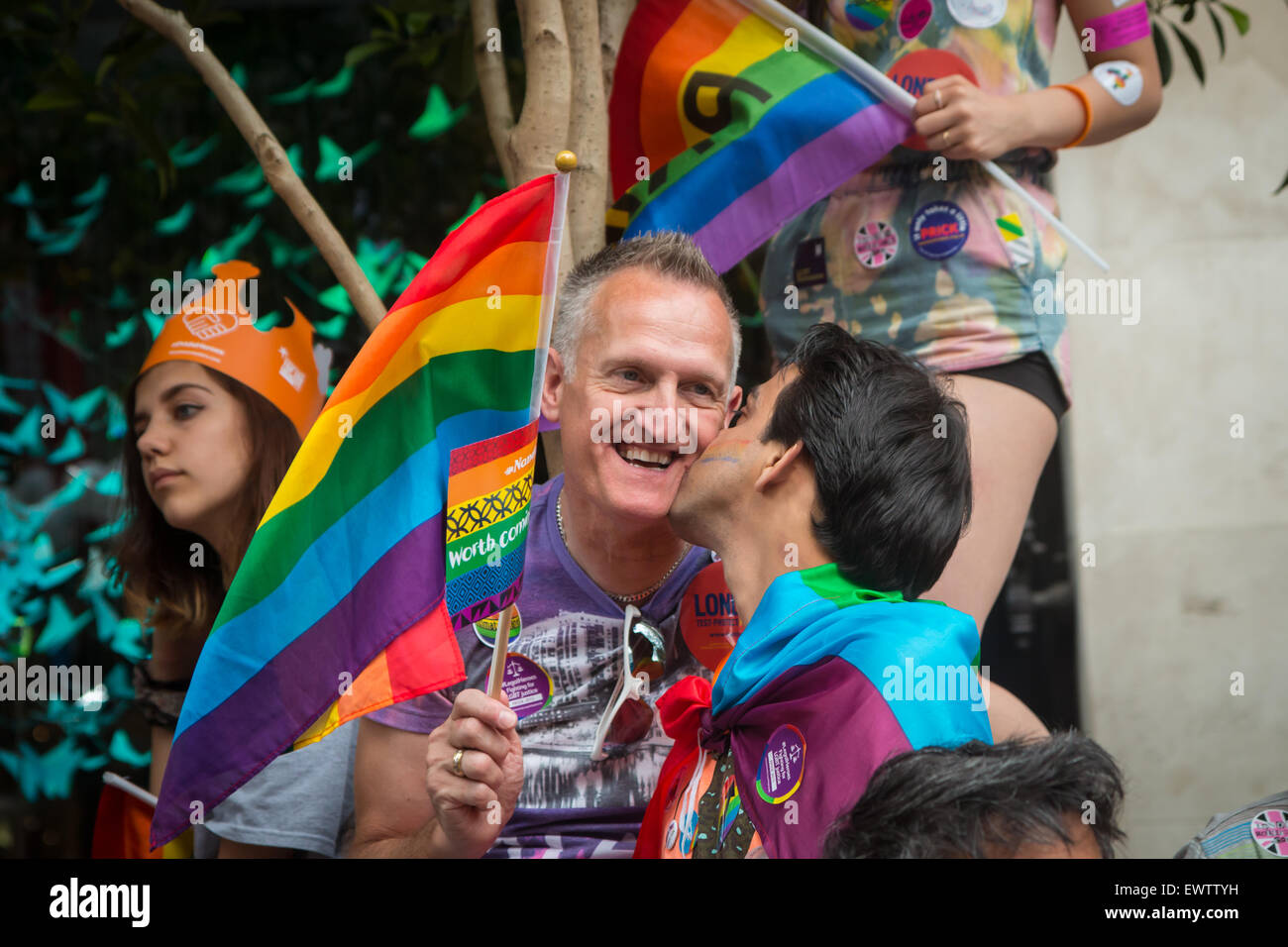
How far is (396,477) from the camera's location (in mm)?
A: 2236

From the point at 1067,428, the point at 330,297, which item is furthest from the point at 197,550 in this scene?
the point at 1067,428

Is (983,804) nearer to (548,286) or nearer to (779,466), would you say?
(779,466)

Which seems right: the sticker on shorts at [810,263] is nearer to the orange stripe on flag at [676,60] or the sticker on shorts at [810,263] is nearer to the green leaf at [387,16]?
the orange stripe on flag at [676,60]

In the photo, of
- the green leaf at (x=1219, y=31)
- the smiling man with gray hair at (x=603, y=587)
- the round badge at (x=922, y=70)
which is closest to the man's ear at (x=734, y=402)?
the smiling man with gray hair at (x=603, y=587)

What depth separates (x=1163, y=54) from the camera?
2.97 metres

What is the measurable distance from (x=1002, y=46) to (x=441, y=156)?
4.31ft

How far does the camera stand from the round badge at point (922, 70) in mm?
2717

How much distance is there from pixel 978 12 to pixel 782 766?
5.39ft

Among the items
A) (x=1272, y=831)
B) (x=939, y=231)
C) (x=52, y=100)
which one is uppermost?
(x=52, y=100)

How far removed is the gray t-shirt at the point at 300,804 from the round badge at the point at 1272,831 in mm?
1790

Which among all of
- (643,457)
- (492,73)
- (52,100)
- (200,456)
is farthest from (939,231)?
(52,100)

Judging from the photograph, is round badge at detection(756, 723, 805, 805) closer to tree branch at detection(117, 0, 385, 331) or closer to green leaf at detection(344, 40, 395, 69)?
tree branch at detection(117, 0, 385, 331)

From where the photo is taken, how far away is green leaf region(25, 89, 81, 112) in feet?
10.1

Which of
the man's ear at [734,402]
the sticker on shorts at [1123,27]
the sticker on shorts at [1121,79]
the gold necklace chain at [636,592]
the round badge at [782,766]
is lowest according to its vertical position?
the round badge at [782,766]
